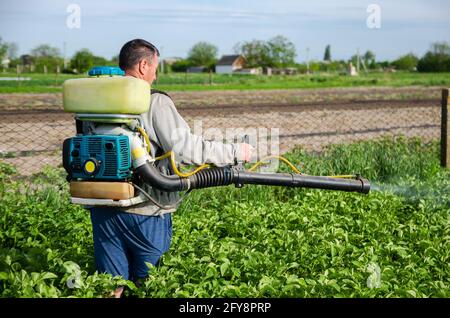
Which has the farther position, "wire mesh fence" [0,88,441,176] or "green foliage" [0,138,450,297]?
"wire mesh fence" [0,88,441,176]

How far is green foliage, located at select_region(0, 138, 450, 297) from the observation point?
3.22 metres

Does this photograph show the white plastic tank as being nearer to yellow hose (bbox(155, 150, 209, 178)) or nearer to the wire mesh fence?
yellow hose (bbox(155, 150, 209, 178))

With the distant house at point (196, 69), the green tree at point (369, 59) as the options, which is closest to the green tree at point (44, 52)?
the distant house at point (196, 69)

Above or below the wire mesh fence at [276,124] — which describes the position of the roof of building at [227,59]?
above

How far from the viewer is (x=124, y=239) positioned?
10.8ft

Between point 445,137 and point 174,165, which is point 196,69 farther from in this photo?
point 174,165

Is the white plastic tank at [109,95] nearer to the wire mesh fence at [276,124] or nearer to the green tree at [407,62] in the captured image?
the wire mesh fence at [276,124]

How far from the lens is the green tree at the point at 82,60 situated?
36.3 metres

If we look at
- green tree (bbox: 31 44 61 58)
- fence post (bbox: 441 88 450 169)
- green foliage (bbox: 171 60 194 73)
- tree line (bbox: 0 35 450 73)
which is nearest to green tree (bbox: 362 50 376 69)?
tree line (bbox: 0 35 450 73)

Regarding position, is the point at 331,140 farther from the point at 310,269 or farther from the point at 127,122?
the point at 127,122

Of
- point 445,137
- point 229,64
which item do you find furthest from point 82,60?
point 229,64

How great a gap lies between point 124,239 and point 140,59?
100cm

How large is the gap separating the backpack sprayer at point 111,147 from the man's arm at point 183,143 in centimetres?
7
